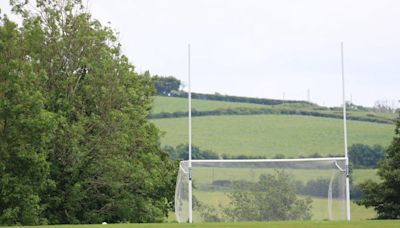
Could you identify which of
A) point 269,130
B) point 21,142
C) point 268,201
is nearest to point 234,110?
point 269,130

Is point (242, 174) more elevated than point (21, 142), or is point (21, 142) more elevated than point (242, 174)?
point (21, 142)

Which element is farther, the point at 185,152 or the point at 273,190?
the point at 185,152

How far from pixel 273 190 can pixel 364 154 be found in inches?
1590

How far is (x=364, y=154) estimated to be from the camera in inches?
2478

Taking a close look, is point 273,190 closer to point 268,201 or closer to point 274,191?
point 274,191

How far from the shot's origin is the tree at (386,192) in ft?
108

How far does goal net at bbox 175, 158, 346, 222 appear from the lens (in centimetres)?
2389

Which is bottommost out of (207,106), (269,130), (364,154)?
(364,154)

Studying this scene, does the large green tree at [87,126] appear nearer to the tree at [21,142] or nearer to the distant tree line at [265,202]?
the tree at [21,142]

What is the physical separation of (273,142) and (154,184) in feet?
107

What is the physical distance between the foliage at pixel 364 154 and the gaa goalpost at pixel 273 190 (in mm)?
38823

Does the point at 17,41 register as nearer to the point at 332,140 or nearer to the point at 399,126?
the point at 399,126

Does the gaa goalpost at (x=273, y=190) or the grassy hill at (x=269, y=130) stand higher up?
the grassy hill at (x=269, y=130)

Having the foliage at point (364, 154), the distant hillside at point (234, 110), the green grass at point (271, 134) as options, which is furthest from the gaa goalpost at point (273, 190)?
the distant hillside at point (234, 110)
